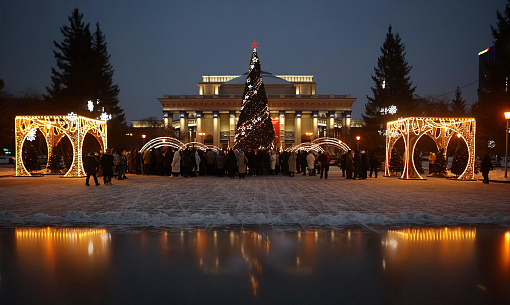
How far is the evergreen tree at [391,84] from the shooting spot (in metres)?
50.9

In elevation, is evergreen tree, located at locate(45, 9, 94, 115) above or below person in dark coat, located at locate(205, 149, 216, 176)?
above

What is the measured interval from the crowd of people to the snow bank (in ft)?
36.7

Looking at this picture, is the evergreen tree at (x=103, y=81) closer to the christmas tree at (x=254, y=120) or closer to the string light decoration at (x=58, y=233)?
the christmas tree at (x=254, y=120)

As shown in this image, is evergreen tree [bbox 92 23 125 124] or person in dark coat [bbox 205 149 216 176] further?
evergreen tree [bbox 92 23 125 124]

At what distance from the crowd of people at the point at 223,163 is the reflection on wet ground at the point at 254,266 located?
13.5m

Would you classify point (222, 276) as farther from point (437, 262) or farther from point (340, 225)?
point (340, 225)

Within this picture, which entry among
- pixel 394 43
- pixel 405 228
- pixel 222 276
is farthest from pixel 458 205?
pixel 394 43

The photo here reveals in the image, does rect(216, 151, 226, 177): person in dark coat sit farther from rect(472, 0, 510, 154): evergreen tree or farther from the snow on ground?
rect(472, 0, 510, 154): evergreen tree

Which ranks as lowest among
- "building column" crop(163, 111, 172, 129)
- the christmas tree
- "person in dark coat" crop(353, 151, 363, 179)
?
"person in dark coat" crop(353, 151, 363, 179)

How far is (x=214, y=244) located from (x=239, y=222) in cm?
174

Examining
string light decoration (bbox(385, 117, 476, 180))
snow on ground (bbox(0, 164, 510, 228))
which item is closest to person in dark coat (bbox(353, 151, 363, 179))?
string light decoration (bbox(385, 117, 476, 180))

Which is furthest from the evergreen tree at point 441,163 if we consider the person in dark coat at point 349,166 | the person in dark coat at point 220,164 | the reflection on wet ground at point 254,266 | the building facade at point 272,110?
the building facade at point 272,110

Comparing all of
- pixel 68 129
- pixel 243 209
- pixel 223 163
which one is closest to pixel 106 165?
pixel 68 129

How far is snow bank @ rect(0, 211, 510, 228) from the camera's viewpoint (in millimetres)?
7379
